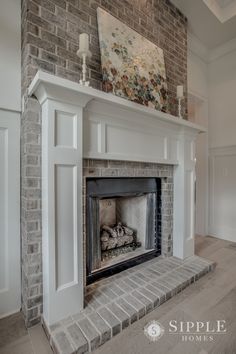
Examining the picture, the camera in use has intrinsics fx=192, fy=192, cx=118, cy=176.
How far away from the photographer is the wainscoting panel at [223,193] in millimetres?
3504

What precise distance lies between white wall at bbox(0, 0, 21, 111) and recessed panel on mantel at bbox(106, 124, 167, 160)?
862mm

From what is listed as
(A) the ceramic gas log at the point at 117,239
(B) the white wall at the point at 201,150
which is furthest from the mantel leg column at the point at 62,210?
(B) the white wall at the point at 201,150

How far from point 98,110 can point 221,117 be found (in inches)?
114

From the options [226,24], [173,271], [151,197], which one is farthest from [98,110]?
[226,24]

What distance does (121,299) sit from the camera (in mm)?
1731

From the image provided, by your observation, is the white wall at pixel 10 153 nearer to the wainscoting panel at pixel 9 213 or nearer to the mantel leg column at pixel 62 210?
the wainscoting panel at pixel 9 213

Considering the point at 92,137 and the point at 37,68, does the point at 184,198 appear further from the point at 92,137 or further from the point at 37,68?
the point at 37,68

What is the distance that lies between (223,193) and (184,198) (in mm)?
1568

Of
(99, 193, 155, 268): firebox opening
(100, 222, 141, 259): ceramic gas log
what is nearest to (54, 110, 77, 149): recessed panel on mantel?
(99, 193, 155, 268): firebox opening

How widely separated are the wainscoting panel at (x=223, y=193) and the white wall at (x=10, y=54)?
347cm

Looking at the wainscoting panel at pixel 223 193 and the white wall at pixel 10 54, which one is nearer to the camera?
the white wall at pixel 10 54

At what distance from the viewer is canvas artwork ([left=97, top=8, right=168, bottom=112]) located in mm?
1914

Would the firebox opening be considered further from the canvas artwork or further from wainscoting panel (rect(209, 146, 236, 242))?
wainscoting panel (rect(209, 146, 236, 242))

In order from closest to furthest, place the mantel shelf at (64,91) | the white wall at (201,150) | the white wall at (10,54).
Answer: the mantel shelf at (64,91)
the white wall at (10,54)
the white wall at (201,150)
